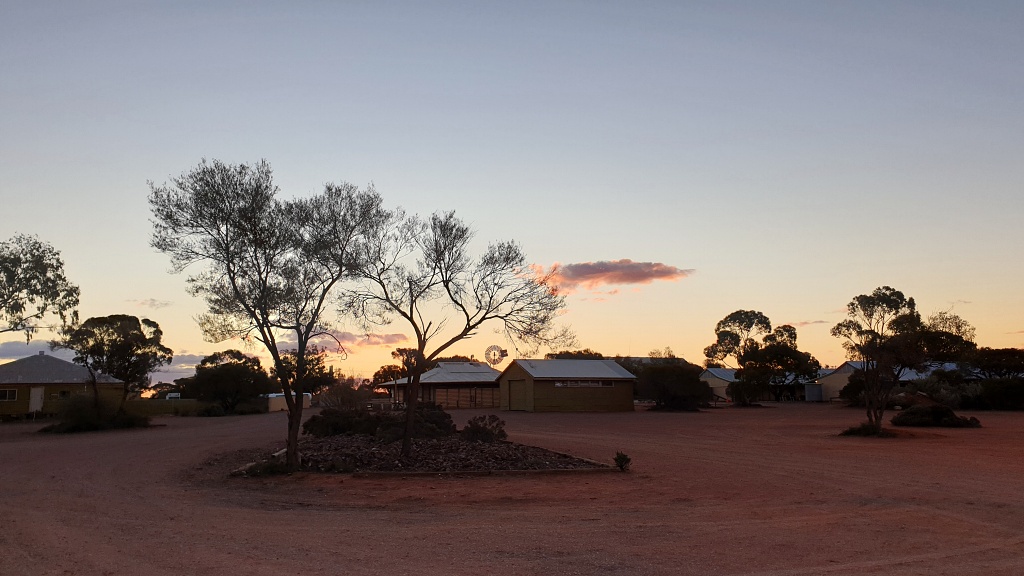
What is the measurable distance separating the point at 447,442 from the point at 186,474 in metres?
7.73

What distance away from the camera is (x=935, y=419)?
34906 mm

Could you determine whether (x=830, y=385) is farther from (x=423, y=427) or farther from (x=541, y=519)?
(x=541, y=519)

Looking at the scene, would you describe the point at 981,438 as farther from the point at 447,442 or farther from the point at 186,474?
the point at 186,474

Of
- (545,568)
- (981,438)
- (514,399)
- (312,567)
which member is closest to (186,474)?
(312,567)

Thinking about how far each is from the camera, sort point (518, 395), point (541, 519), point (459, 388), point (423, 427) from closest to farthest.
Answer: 1. point (541, 519)
2. point (423, 427)
3. point (518, 395)
4. point (459, 388)

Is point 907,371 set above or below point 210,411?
above

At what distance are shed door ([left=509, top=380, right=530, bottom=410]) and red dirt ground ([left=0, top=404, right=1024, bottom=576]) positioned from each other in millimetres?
32910

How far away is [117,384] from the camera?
53.9 meters

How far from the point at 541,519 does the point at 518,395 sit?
147ft

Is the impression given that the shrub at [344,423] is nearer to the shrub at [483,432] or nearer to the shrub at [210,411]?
the shrub at [483,432]

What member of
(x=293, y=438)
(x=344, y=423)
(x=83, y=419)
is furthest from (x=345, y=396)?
(x=293, y=438)

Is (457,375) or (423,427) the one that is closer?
(423,427)

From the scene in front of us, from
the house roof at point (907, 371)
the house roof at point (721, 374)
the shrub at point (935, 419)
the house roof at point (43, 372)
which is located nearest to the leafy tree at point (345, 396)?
the house roof at point (43, 372)

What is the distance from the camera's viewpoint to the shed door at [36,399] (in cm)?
4912
